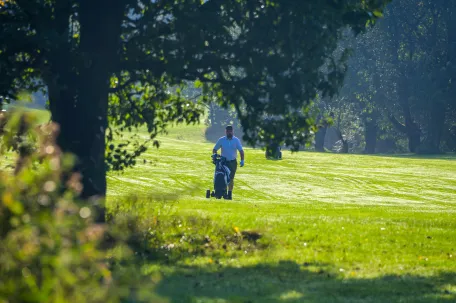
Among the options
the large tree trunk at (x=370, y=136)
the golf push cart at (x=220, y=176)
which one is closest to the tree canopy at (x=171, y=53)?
the golf push cart at (x=220, y=176)

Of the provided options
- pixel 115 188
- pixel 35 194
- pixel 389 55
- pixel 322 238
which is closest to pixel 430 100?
pixel 389 55

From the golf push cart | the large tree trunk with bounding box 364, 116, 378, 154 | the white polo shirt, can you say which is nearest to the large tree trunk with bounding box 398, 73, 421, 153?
the large tree trunk with bounding box 364, 116, 378, 154

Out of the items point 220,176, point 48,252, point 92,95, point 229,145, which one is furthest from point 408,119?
point 48,252

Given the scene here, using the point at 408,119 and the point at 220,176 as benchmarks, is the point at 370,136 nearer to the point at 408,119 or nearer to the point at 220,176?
the point at 408,119

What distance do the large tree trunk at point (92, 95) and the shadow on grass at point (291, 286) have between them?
2976 mm

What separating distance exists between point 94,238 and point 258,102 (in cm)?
1012

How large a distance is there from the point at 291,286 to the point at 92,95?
4.65 meters

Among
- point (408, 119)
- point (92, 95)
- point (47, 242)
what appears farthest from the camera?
point (408, 119)

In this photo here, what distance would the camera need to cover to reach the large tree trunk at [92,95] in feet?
44.5

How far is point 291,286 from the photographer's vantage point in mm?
10625

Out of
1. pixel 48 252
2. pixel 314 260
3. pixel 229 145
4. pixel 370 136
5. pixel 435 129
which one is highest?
pixel 435 129

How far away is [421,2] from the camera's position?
79.0 m

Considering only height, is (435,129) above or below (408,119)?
below

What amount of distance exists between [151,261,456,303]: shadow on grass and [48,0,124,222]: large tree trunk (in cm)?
298
